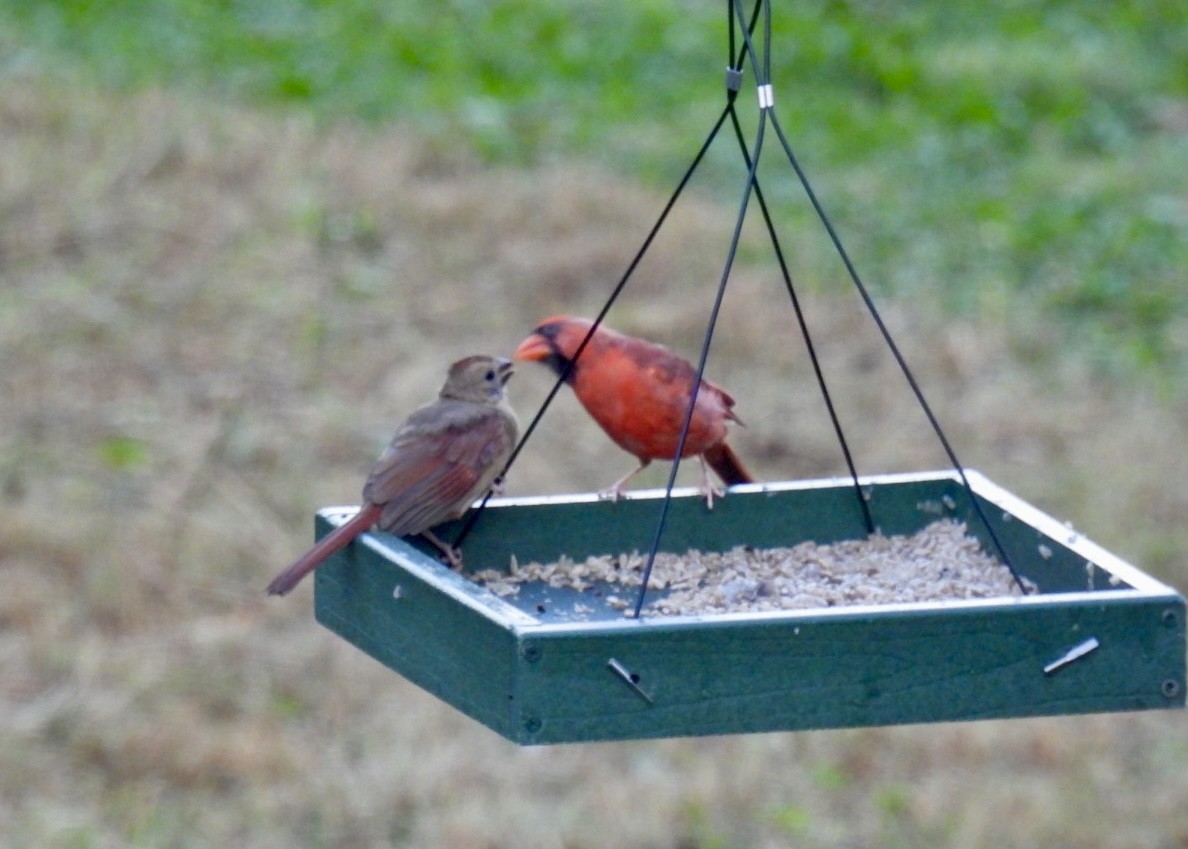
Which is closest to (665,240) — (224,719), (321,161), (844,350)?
(844,350)

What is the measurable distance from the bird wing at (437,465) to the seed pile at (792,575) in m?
0.20

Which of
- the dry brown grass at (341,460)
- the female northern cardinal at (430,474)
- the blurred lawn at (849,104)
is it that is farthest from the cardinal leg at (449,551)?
the blurred lawn at (849,104)

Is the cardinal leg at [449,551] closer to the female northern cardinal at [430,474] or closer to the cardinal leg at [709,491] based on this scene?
the female northern cardinal at [430,474]

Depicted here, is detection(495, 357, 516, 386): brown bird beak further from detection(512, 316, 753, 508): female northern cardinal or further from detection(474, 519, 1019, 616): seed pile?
detection(474, 519, 1019, 616): seed pile

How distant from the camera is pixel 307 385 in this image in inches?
348

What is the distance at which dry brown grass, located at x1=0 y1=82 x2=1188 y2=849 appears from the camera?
6.45 meters

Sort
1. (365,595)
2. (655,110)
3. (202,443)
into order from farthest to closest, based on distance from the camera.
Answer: (655,110) < (202,443) < (365,595)

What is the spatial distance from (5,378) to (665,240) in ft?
11.4

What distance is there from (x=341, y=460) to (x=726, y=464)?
401 cm

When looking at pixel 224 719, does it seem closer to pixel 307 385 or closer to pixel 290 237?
pixel 307 385

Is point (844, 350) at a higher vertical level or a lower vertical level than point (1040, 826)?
higher

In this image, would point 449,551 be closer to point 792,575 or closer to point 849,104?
point 792,575

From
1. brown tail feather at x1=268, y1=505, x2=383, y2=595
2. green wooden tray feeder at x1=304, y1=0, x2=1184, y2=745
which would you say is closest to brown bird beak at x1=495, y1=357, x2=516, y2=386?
brown tail feather at x1=268, y1=505, x2=383, y2=595

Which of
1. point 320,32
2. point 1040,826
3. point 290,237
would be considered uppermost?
point 320,32
